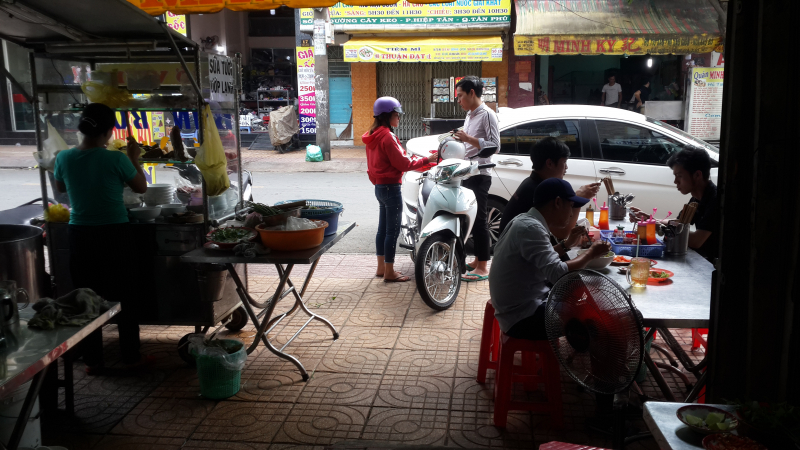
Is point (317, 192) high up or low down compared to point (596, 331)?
down

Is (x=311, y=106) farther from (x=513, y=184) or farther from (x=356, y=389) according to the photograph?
(x=356, y=389)

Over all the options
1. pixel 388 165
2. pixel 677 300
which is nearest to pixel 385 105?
pixel 388 165

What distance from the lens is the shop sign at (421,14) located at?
590 inches

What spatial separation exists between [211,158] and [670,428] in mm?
3464

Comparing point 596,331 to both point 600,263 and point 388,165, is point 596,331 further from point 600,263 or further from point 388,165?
point 388,165

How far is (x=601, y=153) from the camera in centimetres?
686

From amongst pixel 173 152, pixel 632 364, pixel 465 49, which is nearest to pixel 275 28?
pixel 465 49

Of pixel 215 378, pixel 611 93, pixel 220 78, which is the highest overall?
pixel 611 93

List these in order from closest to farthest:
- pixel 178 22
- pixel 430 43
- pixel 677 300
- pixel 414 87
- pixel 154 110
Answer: pixel 677 300 → pixel 154 110 → pixel 430 43 → pixel 178 22 → pixel 414 87

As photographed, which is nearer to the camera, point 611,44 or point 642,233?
point 642,233

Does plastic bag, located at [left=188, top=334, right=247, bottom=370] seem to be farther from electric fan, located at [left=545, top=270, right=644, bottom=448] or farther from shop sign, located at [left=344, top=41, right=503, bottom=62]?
shop sign, located at [left=344, top=41, right=503, bottom=62]

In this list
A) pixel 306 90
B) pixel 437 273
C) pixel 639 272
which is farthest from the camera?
pixel 306 90

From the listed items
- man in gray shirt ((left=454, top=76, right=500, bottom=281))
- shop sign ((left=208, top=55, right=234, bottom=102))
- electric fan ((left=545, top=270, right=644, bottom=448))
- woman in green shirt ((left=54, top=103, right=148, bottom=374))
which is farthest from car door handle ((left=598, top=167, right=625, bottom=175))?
woman in green shirt ((left=54, top=103, right=148, bottom=374))

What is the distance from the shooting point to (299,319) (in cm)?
537
